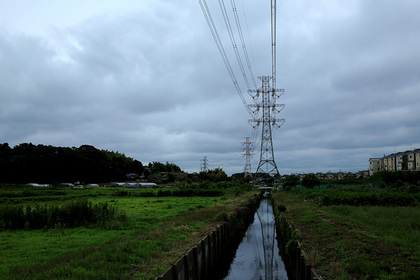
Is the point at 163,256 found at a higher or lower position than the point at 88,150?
lower

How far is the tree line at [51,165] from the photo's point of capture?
8038 centimetres

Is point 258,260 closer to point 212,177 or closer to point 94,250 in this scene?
point 94,250

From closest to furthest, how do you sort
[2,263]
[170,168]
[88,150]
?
[2,263] < [88,150] < [170,168]

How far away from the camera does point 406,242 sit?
12.1 metres

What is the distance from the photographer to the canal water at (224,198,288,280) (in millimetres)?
16234

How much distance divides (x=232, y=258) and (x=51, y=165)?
7987 cm

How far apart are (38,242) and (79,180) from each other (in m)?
86.9

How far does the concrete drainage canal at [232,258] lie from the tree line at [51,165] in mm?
72624

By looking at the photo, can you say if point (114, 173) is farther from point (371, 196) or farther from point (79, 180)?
point (371, 196)

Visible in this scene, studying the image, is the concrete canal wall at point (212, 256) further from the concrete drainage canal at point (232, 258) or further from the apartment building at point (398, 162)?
the apartment building at point (398, 162)

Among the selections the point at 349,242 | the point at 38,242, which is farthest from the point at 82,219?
the point at 349,242

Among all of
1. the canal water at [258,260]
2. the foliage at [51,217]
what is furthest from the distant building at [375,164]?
the foliage at [51,217]

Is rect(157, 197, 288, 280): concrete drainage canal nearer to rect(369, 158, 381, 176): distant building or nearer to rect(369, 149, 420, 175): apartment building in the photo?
rect(369, 149, 420, 175): apartment building

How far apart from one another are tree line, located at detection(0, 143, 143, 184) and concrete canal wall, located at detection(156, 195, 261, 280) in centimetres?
7286
